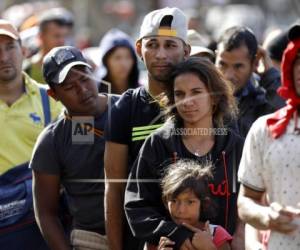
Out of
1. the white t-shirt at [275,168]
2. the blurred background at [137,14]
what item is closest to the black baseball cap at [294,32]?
the white t-shirt at [275,168]

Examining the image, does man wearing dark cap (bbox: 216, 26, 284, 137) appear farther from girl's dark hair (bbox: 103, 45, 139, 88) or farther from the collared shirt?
girl's dark hair (bbox: 103, 45, 139, 88)

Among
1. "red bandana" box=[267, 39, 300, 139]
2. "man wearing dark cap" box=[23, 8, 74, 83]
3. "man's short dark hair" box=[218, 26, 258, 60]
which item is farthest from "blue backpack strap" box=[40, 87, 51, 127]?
"man wearing dark cap" box=[23, 8, 74, 83]

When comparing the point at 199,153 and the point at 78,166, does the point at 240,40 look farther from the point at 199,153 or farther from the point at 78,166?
the point at 199,153

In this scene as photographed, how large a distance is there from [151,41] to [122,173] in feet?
2.46

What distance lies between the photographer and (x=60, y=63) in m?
6.50

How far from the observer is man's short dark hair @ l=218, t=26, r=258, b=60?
7074 millimetres

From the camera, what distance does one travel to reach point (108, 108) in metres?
6.34

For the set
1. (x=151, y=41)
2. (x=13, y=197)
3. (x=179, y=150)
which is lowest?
(x=13, y=197)

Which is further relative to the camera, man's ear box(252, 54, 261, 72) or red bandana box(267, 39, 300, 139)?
man's ear box(252, 54, 261, 72)

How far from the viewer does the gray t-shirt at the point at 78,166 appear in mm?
6242

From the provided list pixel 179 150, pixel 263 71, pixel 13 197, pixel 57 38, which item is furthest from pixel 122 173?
pixel 57 38

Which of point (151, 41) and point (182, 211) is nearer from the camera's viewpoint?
point (182, 211)

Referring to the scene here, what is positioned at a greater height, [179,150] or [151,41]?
[151,41]

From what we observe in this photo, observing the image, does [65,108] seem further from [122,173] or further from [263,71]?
[263,71]
